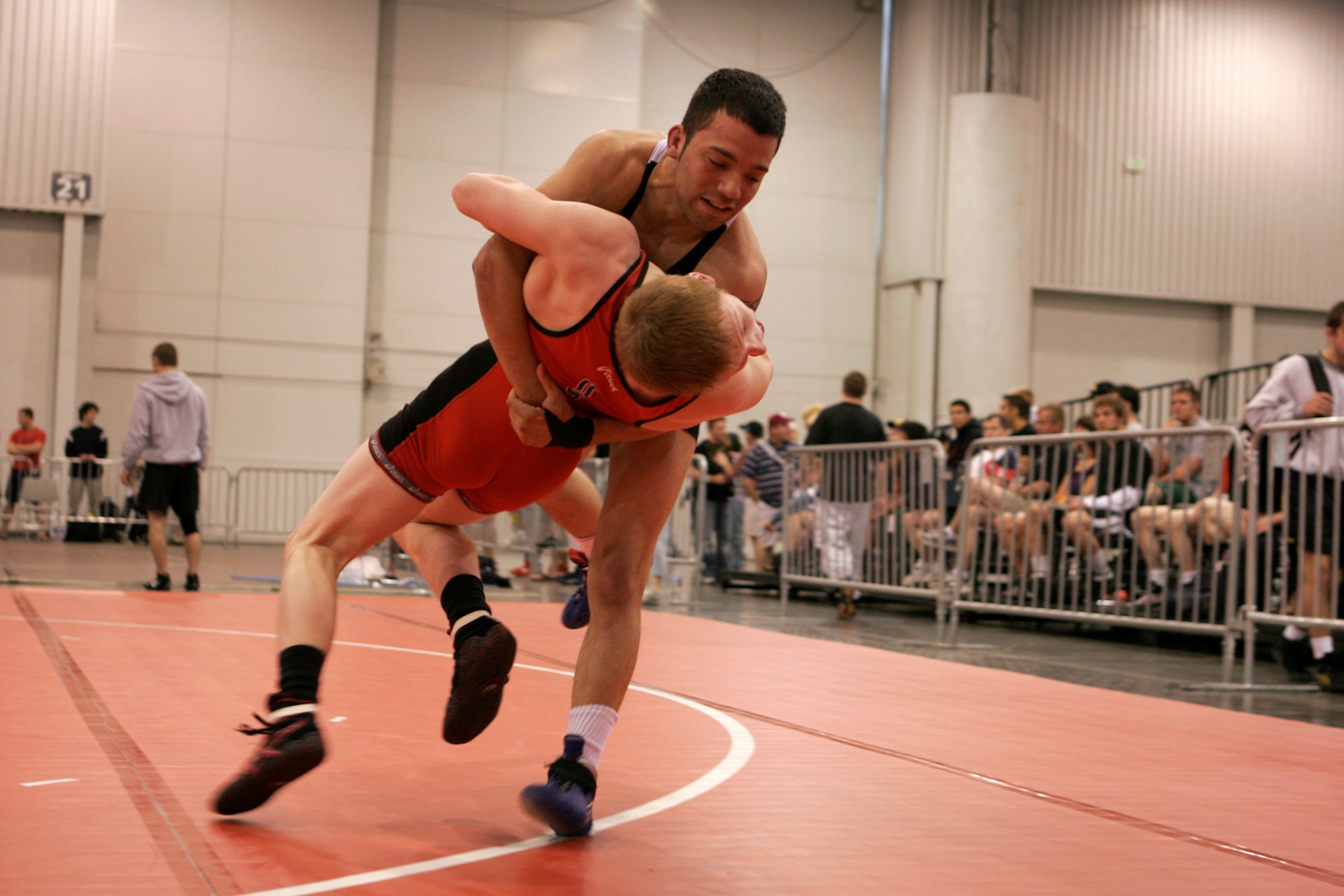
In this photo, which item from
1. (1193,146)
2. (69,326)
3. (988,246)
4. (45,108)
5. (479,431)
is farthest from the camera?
(1193,146)

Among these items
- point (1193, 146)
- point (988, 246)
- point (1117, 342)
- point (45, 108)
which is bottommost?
point (1117, 342)

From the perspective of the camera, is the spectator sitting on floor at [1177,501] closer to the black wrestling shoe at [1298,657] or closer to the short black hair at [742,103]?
the black wrestling shoe at [1298,657]

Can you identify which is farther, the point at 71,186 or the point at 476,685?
the point at 71,186

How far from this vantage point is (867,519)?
8273 millimetres

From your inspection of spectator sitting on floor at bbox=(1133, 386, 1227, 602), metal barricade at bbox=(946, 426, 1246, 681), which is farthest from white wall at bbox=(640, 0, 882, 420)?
spectator sitting on floor at bbox=(1133, 386, 1227, 602)

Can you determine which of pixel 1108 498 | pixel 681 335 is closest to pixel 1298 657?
pixel 1108 498

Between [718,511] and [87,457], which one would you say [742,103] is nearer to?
[718,511]

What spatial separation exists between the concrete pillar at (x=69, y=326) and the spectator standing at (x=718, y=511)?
27.5 feet

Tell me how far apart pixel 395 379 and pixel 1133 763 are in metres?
15.0

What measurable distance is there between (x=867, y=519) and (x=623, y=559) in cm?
581

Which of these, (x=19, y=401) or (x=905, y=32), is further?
(x=905, y=32)

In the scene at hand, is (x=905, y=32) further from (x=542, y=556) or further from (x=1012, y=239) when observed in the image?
(x=542, y=556)

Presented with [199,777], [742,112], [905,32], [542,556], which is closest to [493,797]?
[199,777]

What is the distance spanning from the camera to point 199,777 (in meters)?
2.71
